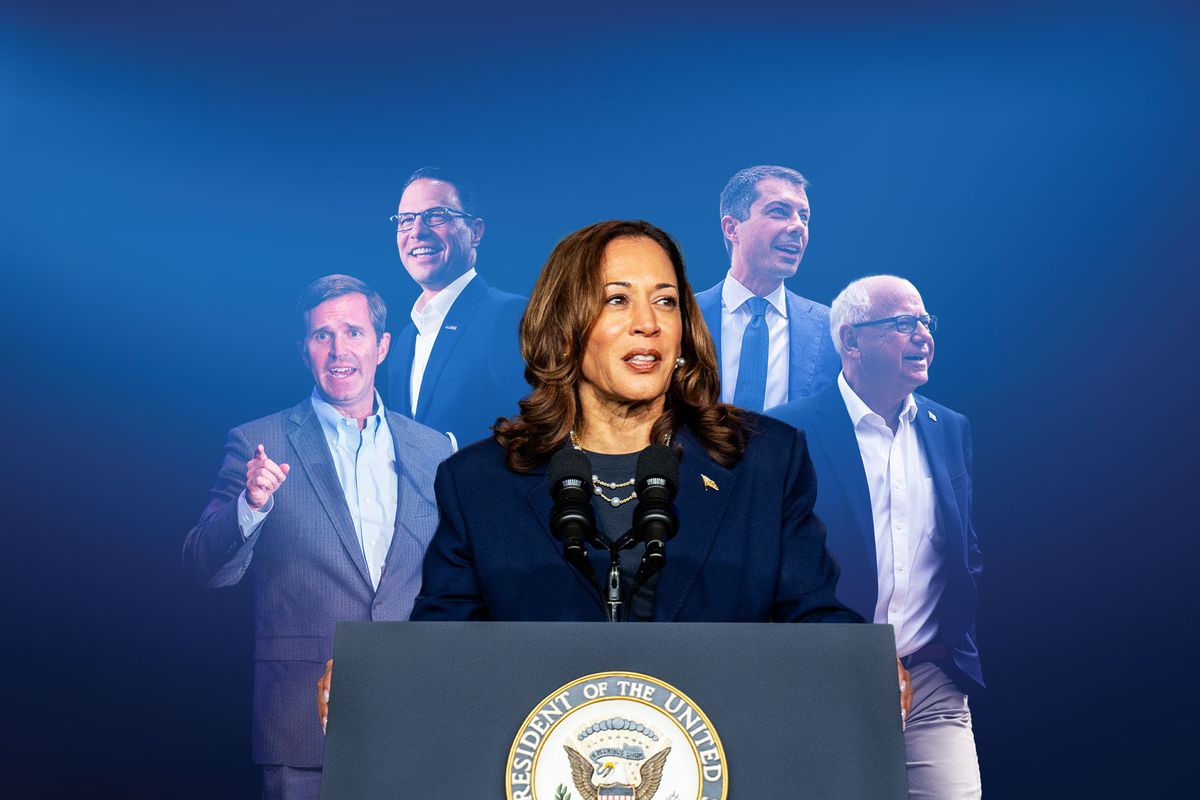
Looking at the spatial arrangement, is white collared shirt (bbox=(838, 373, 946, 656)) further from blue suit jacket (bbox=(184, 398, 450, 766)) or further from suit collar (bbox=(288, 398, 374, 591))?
suit collar (bbox=(288, 398, 374, 591))

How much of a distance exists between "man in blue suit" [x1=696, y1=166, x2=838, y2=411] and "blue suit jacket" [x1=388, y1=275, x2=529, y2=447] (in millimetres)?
763

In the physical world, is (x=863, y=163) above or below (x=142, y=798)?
above

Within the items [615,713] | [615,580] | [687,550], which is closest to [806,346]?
[687,550]

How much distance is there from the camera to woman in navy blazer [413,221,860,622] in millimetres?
1984

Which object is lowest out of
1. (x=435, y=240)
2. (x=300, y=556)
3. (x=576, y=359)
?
(x=300, y=556)

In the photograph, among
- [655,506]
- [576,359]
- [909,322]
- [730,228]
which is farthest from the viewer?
[730,228]

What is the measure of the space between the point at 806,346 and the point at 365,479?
1.73m

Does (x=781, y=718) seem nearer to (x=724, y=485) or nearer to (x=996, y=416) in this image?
(x=724, y=485)

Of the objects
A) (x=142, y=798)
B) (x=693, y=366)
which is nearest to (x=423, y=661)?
(x=693, y=366)

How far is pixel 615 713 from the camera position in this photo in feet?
4.18

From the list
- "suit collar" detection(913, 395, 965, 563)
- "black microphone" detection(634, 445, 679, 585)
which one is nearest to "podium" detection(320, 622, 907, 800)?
"black microphone" detection(634, 445, 679, 585)

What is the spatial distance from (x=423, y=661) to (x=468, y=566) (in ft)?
2.55

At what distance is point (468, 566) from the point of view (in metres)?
2.10

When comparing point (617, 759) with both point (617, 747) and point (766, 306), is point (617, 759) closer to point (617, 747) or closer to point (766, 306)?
point (617, 747)
